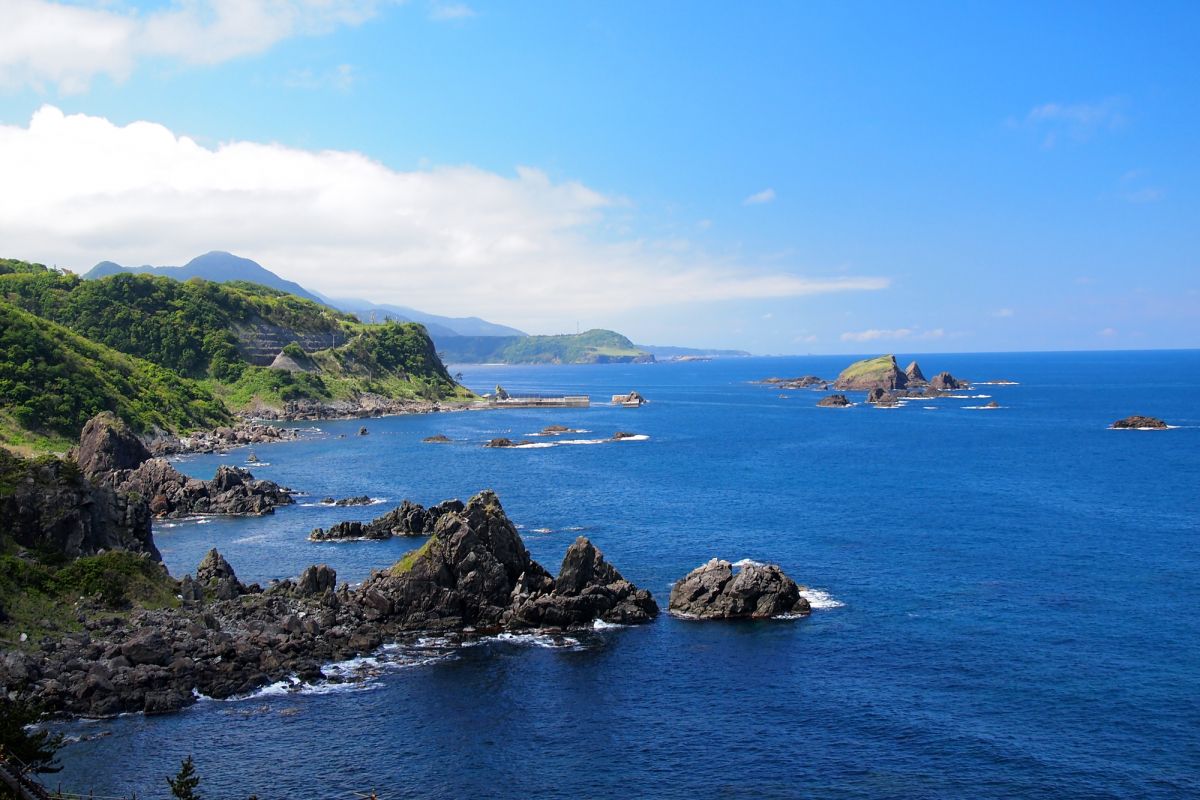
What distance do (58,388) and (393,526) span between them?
95.2m

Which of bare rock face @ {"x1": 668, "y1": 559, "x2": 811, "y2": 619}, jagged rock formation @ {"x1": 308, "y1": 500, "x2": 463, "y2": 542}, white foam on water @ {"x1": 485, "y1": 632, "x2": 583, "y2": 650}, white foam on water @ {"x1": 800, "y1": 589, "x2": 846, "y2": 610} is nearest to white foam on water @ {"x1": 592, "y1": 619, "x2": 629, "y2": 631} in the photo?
white foam on water @ {"x1": 485, "y1": 632, "x2": 583, "y2": 650}

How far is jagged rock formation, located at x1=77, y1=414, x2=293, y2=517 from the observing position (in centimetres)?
12106

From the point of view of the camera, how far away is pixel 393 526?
108 metres

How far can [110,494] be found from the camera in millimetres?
85688

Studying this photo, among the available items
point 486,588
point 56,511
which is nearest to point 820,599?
point 486,588

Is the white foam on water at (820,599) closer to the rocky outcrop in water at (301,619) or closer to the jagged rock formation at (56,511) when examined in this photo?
the rocky outcrop in water at (301,619)

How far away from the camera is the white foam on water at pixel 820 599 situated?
77.6 metres

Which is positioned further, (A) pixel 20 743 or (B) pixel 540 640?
(B) pixel 540 640

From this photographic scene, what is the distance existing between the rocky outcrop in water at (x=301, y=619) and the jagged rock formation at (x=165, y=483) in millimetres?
41663

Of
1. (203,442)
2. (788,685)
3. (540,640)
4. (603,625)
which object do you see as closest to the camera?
(788,685)

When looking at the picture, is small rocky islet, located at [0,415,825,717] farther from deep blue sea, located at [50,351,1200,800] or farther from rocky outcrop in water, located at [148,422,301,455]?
rocky outcrop in water, located at [148,422,301,455]

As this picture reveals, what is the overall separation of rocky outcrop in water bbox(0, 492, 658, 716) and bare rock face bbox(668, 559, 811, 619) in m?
3.69

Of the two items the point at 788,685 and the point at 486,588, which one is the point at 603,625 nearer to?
the point at 486,588

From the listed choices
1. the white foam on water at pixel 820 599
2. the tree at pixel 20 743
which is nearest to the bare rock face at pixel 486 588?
the white foam on water at pixel 820 599
